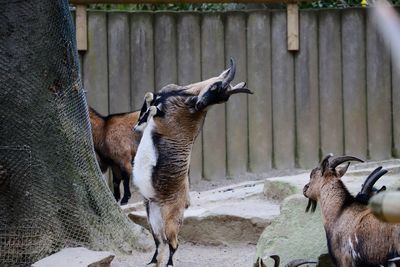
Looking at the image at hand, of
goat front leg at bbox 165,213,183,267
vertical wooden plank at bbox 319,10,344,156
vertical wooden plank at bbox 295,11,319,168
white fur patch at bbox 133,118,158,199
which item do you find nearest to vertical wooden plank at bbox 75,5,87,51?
vertical wooden plank at bbox 295,11,319,168

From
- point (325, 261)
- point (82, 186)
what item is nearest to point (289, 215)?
point (325, 261)

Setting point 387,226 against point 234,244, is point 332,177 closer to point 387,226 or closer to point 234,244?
point 387,226

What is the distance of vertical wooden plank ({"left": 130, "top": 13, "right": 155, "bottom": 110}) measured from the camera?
10.6 metres

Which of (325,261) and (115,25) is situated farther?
(115,25)

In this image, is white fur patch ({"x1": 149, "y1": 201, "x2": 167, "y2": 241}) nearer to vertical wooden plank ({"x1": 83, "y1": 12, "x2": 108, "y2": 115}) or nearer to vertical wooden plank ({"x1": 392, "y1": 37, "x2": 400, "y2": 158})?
vertical wooden plank ({"x1": 83, "y1": 12, "x2": 108, "y2": 115})

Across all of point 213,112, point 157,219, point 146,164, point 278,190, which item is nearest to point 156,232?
point 157,219

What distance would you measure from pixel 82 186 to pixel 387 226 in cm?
287

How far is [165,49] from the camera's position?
35.0ft

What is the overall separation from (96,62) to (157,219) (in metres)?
4.65

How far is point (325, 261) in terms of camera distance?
18.0 ft

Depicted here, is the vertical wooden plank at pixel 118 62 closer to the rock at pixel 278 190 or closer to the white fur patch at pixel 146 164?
the rock at pixel 278 190

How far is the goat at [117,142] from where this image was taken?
9.93 m

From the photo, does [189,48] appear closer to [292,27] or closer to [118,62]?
[118,62]

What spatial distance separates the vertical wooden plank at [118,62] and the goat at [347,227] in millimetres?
5645
